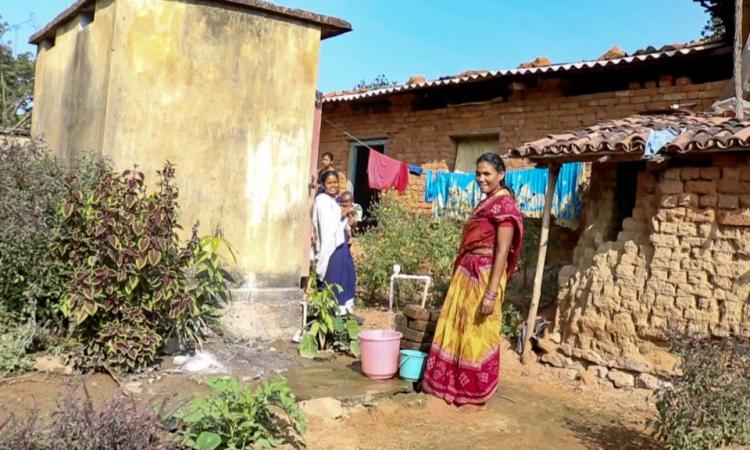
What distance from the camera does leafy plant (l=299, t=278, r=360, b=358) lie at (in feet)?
19.0

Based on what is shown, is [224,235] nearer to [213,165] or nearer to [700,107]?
[213,165]

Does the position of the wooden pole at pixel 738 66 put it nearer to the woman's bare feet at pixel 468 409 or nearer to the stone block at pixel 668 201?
the stone block at pixel 668 201

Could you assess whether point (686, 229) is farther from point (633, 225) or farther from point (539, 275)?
point (539, 275)

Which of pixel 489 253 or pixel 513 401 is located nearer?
pixel 489 253

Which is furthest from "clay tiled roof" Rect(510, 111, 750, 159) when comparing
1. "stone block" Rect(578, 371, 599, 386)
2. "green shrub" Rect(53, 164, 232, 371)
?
"green shrub" Rect(53, 164, 232, 371)

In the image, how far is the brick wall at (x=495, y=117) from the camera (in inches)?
329

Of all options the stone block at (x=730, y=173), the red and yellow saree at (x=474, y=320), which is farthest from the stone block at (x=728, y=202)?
the red and yellow saree at (x=474, y=320)

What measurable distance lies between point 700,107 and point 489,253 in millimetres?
4932

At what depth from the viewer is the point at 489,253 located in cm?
473

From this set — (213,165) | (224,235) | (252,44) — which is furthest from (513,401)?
(252,44)

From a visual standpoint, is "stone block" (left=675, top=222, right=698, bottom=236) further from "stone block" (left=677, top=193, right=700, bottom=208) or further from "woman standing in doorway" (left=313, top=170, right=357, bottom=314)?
"woman standing in doorway" (left=313, top=170, right=357, bottom=314)

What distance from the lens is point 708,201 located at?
579cm

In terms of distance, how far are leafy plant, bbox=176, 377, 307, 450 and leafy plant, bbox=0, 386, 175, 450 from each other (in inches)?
11.4

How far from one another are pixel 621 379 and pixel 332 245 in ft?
9.91
